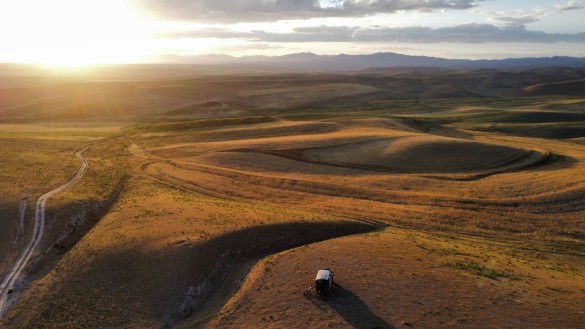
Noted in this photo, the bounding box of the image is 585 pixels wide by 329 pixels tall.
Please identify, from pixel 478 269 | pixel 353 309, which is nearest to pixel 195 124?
pixel 478 269

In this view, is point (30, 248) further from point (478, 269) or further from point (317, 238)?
point (478, 269)

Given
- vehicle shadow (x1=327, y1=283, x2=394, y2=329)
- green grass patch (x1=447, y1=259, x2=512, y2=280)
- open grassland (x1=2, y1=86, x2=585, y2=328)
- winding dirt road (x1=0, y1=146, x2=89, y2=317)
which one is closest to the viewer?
vehicle shadow (x1=327, y1=283, x2=394, y2=329)

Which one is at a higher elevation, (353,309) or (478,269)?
(353,309)

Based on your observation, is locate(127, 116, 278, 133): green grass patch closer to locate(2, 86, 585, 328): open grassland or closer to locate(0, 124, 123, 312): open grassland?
locate(0, 124, 123, 312): open grassland

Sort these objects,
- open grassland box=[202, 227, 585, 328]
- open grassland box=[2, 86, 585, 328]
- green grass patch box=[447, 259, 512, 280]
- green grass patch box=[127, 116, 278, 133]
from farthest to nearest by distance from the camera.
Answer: green grass patch box=[127, 116, 278, 133] < green grass patch box=[447, 259, 512, 280] < open grassland box=[2, 86, 585, 328] < open grassland box=[202, 227, 585, 328]

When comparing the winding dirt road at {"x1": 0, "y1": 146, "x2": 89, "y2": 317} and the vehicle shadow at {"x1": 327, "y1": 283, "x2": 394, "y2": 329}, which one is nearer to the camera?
the vehicle shadow at {"x1": 327, "y1": 283, "x2": 394, "y2": 329}

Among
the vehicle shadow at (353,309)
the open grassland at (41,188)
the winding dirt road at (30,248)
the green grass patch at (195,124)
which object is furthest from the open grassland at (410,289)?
the green grass patch at (195,124)

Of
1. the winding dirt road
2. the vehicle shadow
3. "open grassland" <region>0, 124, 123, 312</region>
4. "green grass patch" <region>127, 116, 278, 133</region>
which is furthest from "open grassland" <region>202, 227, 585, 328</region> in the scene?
"green grass patch" <region>127, 116, 278, 133</region>
